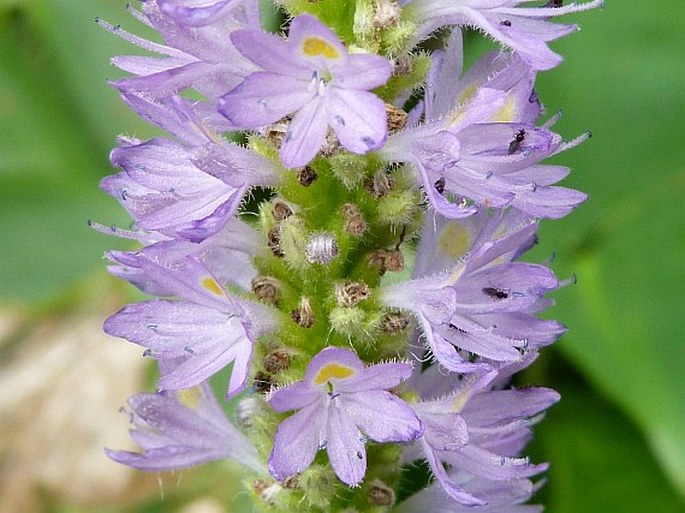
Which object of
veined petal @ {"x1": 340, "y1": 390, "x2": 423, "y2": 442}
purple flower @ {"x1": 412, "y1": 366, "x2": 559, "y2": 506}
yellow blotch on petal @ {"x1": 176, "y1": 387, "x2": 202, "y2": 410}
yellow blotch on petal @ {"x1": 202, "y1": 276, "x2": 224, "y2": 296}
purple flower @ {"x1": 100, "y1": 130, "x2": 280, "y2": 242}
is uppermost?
purple flower @ {"x1": 100, "y1": 130, "x2": 280, "y2": 242}

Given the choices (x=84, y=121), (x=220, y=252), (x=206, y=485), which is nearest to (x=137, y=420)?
(x=220, y=252)

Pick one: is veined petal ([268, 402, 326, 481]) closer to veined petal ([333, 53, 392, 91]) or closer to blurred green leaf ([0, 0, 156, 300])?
veined petal ([333, 53, 392, 91])

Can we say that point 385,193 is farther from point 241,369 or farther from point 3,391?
point 3,391

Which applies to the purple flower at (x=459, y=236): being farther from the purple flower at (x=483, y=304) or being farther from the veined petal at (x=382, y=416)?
the veined petal at (x=382, y=416)

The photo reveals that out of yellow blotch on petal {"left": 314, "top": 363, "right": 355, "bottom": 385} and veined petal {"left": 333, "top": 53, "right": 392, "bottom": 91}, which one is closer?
veined petal {"left": 333, "top": 53, "right": 392, "bottom": 91}

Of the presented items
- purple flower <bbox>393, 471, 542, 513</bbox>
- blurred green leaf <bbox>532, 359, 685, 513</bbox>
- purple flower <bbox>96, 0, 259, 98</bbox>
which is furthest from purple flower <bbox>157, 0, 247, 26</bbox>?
blurred green leaf <bbox>532, 359, 685, 513</bbox>

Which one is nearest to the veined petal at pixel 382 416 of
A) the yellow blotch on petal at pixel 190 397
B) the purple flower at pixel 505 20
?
the yellow blotch on petal at pixel 190 397
